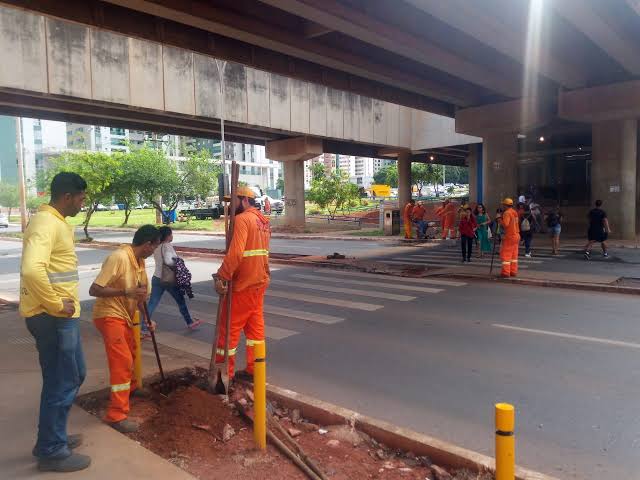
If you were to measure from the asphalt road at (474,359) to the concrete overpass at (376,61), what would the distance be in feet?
20.5

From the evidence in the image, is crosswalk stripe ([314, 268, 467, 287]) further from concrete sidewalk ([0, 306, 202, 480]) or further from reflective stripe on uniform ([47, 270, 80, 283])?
reflective stripe on uniform ([47, 270, 80, 283])

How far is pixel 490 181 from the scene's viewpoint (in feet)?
77.3

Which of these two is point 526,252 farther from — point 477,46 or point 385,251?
point 477,46

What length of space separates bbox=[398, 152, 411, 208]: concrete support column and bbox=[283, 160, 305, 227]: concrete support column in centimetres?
880

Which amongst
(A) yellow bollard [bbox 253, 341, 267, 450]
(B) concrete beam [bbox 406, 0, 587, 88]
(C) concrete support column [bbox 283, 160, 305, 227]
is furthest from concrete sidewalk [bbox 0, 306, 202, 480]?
(C) concrete support column [bbox 283, 160, 305, 227]

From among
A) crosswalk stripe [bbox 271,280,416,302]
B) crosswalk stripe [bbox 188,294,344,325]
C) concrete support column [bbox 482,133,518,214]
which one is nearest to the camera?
crosswalk stripe [bbox 188,294,344,325]

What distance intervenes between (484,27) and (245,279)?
34.2 ft

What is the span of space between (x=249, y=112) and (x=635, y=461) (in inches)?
892

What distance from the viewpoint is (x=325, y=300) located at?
10.2 m

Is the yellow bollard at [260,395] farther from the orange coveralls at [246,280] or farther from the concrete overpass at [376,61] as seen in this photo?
the concrete overpass at [376,61]

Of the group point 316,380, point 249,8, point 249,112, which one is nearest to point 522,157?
point 249,112

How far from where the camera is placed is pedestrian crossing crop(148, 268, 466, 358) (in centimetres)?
784

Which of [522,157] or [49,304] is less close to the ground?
[522,157]

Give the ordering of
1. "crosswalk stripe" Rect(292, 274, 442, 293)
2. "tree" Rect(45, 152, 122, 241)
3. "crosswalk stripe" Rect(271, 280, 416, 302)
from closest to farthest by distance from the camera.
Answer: "crosswalk stripe" Rect(271, 280, 416, 302)
"crosswalk stripe" Rect(292, 274, 442, 293)
"tree" Rect(45, 152, 122, 241)
